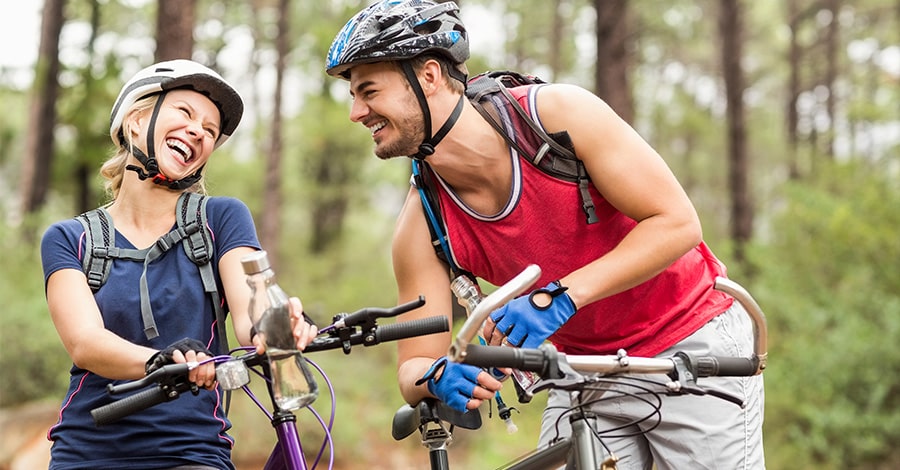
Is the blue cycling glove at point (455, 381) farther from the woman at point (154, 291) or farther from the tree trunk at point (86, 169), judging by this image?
the tree trunk at point (86, 169)

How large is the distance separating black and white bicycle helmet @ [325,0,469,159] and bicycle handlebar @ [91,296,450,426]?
0.97 meters

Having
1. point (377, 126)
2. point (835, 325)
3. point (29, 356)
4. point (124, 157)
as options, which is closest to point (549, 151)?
point (377, 126)

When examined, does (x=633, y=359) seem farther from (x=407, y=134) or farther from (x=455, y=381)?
(x=407, y=134)

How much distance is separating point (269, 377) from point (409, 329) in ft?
1.32

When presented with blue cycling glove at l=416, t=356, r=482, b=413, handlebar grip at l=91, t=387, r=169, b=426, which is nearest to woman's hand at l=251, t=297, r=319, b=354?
handlebar grip at l=91, t=387, r=169, b=426

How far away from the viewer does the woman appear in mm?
2686

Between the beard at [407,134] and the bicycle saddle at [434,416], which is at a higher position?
the beard at [407,134]

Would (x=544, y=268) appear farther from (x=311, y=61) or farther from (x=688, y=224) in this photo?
(x=311, y=61)

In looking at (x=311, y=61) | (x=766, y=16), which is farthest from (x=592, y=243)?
(x=766, y=16)

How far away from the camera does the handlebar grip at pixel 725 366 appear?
2662 millimetres

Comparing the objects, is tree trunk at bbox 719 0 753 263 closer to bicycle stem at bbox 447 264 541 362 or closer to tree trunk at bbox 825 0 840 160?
tree trunk at bbox 825 0 840 160

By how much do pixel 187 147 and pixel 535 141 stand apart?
115 cm

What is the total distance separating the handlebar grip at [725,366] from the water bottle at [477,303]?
515 millimetres

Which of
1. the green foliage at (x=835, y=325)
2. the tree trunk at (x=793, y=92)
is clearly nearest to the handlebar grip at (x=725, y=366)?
the green foliage at (x=835, y=325)
